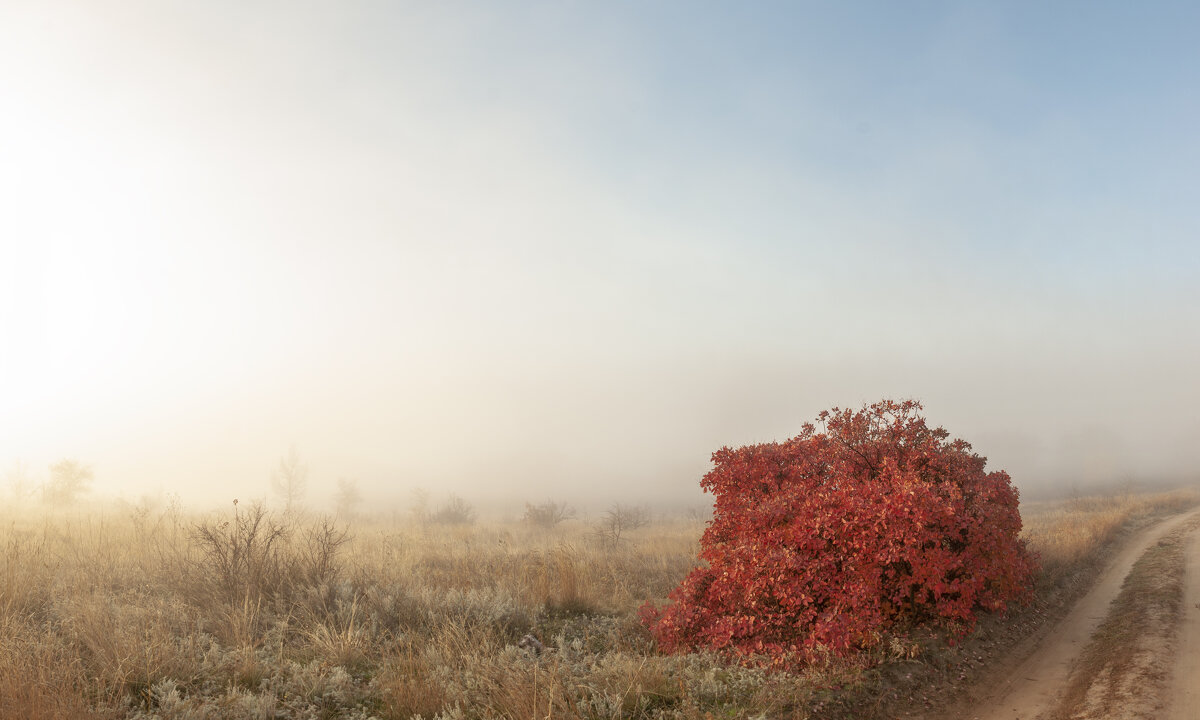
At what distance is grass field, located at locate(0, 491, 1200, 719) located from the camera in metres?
6.04

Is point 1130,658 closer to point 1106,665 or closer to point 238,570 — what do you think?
point 1106,665

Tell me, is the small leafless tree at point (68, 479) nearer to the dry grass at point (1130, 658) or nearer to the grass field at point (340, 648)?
the grass field at point (340, 648)

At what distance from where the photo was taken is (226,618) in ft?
27.7

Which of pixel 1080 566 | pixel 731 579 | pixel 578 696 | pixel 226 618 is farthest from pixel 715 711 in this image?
pixel 1080 566

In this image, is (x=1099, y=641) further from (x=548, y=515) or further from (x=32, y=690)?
(x=548, y=515)

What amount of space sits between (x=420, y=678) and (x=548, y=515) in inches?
1198

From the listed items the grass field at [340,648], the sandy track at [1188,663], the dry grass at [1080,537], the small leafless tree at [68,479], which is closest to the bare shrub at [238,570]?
the grass field at [340,648]

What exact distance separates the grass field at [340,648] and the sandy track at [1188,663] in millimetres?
2281

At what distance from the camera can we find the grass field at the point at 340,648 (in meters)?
6.04

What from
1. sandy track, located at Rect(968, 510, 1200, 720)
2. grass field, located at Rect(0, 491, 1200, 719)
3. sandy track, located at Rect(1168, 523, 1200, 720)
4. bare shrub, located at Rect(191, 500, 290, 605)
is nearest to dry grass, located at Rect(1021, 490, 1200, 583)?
sandy track, located at Rect(968, 510, 1200, 720)

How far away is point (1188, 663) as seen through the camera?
830cm

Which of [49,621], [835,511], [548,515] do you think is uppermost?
[835,511]

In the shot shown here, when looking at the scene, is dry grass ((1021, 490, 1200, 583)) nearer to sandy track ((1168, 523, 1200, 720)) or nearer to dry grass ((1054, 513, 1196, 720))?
dry grass ((1054, 513, 1196, 720))

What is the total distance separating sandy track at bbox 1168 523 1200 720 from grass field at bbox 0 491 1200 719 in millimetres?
2281
